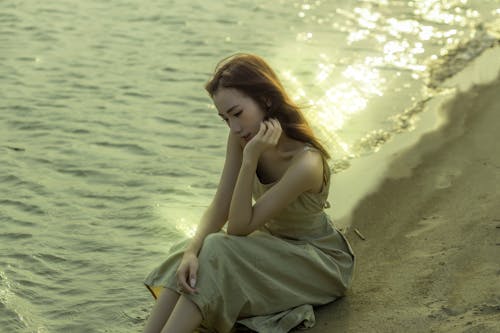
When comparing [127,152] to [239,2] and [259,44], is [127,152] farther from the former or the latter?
[239,2]

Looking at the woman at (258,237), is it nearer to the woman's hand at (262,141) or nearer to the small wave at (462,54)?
the woman's hand at (262,141)

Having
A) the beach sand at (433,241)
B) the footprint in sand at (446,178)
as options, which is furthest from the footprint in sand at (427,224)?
the footprint in sand at (446,178)

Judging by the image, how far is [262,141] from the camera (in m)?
4.01

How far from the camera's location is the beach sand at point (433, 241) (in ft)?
13.1

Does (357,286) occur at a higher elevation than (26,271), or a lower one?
higher

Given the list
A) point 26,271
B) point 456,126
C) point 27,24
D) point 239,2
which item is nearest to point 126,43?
point 27,24

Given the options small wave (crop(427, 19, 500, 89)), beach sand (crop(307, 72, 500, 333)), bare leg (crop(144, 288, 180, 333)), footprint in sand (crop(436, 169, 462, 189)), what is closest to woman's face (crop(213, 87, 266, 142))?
bare leg (crop(144, 288, 180, 333))

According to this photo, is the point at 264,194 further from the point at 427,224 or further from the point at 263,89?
the point at 427,224

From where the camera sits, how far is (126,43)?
9016 mm

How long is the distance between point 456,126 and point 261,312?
120 inches

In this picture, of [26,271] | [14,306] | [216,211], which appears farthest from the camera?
[26,271]

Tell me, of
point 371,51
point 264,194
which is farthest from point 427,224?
point 371,51

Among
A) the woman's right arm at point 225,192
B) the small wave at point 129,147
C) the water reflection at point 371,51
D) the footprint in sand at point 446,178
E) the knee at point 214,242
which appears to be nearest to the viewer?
the knee at point 214,242

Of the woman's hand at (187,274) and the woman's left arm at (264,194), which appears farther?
the woman's left arm at (264,194)
